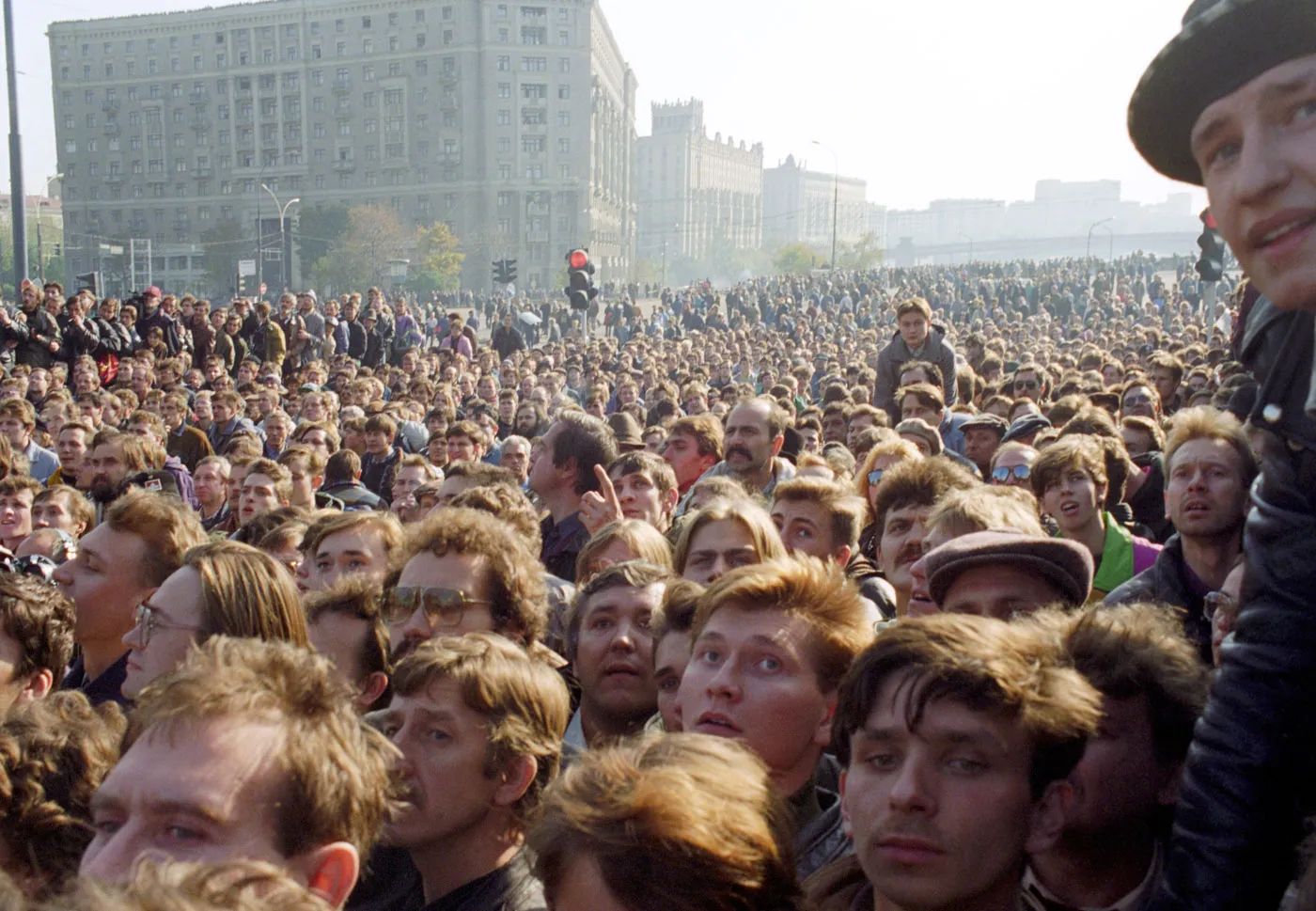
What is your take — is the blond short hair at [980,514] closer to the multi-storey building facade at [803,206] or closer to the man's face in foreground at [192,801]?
the man's face in foreground at [192,801]

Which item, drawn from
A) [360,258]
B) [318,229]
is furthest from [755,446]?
[318,229]

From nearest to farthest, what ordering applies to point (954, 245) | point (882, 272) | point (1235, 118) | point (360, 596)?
point (1235, 118)
point (360, 596)
point (882, 272)
point (954, 245)

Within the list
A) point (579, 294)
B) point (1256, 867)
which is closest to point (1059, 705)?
point (1256, 867)

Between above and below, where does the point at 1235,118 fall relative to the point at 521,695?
above

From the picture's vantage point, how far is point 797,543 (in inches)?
215

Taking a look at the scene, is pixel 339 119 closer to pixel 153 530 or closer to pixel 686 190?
pixel 686 190

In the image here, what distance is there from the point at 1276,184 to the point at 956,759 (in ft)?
3.76

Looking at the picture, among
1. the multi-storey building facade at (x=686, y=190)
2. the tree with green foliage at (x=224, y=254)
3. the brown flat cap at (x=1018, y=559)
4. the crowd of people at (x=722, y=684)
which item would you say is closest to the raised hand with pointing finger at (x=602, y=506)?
the crowd of people at (x=722, y=684)

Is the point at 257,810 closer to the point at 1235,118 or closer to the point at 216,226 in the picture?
the point at 1235,118

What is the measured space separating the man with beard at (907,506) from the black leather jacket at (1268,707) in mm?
3128

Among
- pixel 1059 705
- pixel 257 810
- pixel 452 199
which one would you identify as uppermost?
pixel 452 199

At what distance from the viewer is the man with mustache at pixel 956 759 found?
220 centimetres

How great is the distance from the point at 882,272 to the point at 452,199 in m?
46.6

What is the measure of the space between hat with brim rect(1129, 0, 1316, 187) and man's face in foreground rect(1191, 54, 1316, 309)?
0.09 feet
